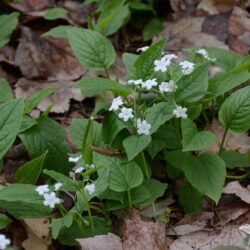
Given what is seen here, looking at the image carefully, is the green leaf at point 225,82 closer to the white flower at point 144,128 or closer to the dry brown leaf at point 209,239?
the white flower at point 144,128

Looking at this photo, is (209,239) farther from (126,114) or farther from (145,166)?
Result: (126,114)

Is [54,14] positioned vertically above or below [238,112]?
below

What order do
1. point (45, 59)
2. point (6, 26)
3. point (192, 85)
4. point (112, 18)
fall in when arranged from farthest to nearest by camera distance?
point (45, 59)
point (6, 26)
point (112, 18)
point (192, 85)

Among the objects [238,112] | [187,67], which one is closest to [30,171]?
[187,67]

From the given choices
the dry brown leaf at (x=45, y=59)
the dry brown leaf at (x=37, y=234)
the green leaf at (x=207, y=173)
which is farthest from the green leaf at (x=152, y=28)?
the dry brown leaf at (x=37, y=234)

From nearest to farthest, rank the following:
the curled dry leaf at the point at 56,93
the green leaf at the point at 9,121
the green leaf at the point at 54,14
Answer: the green leaf at the point at 9,121
the curled dry leaf at the point at 56,93
the green leaf at the point at 54,14

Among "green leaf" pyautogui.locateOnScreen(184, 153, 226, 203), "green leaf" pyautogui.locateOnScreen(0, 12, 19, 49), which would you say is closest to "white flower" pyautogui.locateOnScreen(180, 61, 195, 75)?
"green leaf" pyautogui.locateOnScreen(184, 153, 226, 203)
